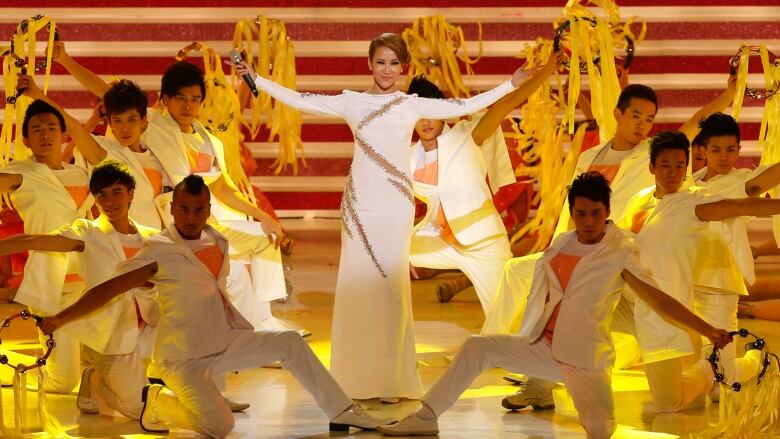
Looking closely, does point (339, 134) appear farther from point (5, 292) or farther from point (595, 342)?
point (595, 342)

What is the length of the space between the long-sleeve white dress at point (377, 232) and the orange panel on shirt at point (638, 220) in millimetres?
680

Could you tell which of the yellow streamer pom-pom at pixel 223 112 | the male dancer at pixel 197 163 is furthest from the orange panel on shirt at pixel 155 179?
the yellow streamer pom-pom at pixel 223 112

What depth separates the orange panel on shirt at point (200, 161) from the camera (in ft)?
18.8

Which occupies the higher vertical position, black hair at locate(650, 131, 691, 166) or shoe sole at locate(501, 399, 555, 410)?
black hair at locate(650, 131, 691, 166)

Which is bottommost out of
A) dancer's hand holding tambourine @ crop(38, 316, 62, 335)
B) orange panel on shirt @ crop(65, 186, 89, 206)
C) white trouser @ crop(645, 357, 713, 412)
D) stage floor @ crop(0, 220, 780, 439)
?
stage floor @ crop(0, 220, 780, 439)

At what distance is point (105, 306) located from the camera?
15.7 feet

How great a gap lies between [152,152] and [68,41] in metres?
4.51

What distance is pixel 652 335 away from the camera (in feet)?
15.6

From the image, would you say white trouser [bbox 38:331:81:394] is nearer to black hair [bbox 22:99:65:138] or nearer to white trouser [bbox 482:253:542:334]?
black hair [bbox 22:99:65:138]

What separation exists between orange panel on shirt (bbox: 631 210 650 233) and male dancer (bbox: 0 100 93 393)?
1985 millimetres

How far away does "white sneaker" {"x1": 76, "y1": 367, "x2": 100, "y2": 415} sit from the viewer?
188 inches

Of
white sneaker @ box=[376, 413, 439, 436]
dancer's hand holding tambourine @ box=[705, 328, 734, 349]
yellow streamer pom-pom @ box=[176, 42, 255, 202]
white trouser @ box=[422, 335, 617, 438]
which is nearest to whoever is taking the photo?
dancer's hand holding tambourine @ box=[705, 328, 734, 349]

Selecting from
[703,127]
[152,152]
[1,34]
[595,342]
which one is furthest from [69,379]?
[1,34]

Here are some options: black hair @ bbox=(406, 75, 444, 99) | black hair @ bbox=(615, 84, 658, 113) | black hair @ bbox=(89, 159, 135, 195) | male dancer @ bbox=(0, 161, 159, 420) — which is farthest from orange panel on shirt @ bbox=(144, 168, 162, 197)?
black hair @ bbox=(615, 84, 658, 113)
